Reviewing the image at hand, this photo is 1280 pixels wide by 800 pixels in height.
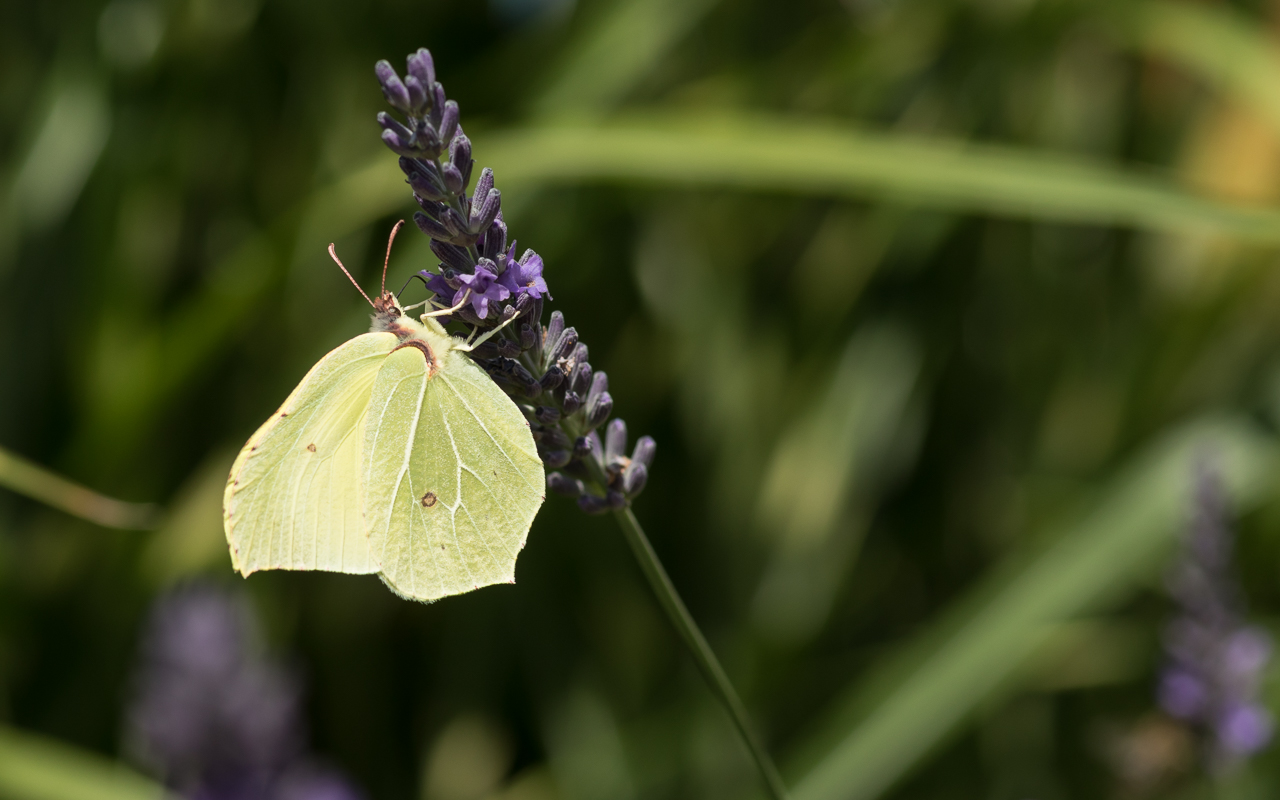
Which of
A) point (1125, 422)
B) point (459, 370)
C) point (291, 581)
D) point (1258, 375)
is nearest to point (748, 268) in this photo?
point (1125, 422)

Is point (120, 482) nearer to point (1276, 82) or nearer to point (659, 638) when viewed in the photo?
point (659, 638)

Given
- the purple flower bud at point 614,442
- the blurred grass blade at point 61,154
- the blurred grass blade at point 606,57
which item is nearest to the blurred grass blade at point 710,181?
the blurred grass blade at point 606,57

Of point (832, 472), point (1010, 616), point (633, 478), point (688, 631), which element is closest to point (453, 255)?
point (633, 478)

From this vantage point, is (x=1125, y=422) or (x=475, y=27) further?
(x=475, y=27)

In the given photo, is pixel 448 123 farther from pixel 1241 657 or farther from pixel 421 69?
pixel 1241 657

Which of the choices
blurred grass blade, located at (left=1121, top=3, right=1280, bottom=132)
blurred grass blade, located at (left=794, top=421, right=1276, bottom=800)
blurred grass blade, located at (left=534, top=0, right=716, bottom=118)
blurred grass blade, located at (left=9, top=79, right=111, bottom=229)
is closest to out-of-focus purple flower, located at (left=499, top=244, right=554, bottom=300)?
blurred grass blade, located at (left=794, top=421, right=1276, bottom=800)

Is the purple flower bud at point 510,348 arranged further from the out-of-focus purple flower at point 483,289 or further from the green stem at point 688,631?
the green stem at point 688,631
